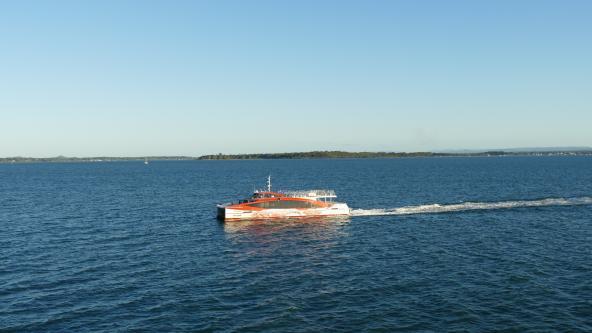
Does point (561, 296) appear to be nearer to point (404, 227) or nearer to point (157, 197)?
point (404, 227)

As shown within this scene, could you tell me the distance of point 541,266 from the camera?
43.0 metres

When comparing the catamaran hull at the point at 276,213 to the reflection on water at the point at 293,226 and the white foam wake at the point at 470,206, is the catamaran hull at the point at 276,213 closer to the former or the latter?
the reflection on water at the point at 293,226

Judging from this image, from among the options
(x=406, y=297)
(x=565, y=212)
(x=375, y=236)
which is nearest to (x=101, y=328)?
(x=406, y=297)

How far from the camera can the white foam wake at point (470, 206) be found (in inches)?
3083

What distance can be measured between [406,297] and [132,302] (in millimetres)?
20974

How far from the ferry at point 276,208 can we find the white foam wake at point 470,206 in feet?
16.7

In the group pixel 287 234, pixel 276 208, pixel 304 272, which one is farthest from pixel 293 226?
pixel 304 272

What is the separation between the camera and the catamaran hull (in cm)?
7225

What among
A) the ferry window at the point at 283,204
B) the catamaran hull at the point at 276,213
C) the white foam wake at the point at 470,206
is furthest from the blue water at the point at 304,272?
the ferry window at the point at 283,204

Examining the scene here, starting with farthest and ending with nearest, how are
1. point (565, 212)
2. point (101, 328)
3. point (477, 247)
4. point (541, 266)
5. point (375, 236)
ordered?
point (565, 212) → point (375, 236) → point (477, 247) → point (541, 266) → point (101, 328)

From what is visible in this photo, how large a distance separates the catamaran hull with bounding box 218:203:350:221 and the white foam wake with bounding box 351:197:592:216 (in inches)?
127

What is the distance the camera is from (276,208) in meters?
73.7

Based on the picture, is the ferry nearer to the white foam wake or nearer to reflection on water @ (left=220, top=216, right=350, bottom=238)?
reflection on water @ (left=220, top=216, right=350, bottom=238)

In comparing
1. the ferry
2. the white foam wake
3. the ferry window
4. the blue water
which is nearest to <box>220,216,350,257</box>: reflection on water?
the blue water
